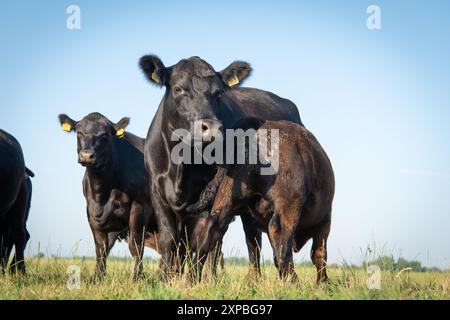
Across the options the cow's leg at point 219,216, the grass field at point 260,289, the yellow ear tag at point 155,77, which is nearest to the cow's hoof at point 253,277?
the grass field at point 260,289

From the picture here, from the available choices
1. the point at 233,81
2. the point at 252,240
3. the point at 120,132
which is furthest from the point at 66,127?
the point at 252,240

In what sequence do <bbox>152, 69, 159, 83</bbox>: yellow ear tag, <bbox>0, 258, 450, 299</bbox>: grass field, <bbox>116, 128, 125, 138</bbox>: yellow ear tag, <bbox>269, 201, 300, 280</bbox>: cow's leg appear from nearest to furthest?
<bbox>0, 258, 450, 299</bbox>: grass field, <bbox>269, 201, 300, 280</bbox>: cow's leg, <bbox>152, 69, 159, 83</bbox>: yellow ear tag, <bbox>116, 128, 125, 138</bbox>: yellow ear tag

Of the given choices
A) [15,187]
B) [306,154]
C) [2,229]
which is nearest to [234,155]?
[306,154]

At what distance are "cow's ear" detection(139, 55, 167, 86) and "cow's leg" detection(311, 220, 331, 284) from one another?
269cm

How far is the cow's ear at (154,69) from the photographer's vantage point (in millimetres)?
9102

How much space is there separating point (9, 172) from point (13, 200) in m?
0.43

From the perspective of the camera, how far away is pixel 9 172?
35.2 feet

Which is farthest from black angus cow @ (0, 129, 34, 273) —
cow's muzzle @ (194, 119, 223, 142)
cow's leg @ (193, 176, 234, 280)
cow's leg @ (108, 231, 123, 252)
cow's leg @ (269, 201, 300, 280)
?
cow's leg @ (269, 201, 300, 280)

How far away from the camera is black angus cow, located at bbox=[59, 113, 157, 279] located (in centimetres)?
1195

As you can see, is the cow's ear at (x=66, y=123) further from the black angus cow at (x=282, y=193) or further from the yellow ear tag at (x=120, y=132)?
the black angus cow at (x=282, y=193)

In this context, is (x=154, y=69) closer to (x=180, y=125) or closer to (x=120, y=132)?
(x=180, y=125)

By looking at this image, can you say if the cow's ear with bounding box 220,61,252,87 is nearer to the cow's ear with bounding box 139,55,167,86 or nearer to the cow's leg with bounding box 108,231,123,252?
the cow's ear with bounding box 139,55,167,86

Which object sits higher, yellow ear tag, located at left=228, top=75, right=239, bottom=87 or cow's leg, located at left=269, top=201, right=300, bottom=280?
yellow ear tag, located at left=228, top=75, right=239, bottom=87
